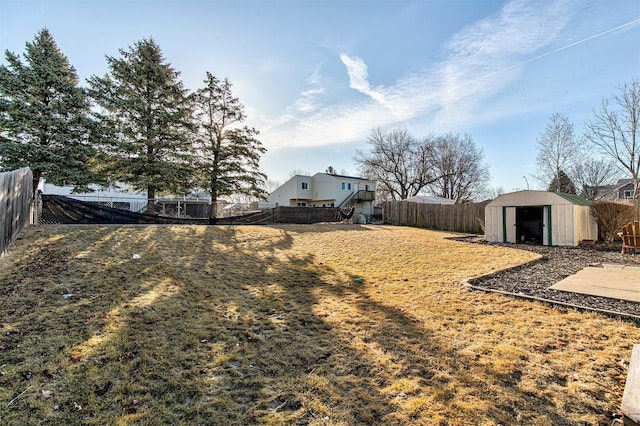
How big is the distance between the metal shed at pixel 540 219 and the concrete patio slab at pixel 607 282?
482cm

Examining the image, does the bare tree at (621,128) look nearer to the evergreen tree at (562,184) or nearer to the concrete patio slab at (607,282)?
the evergreen tree at (562,184)

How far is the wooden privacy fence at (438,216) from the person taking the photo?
58.8 feet

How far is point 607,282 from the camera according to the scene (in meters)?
5.91

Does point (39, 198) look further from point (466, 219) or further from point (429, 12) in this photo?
point (466, 219)

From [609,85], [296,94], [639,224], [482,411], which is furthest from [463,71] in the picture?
[609,85]

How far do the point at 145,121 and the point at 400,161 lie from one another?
26.7 metres

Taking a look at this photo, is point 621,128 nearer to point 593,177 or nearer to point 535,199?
point 593,177

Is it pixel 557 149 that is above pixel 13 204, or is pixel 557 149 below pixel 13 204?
above

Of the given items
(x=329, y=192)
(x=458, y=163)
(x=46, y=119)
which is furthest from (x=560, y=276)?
(x=458, y=163)

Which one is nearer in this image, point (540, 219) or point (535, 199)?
point (535, 199)

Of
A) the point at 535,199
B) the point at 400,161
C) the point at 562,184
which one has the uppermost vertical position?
the point at 400,161

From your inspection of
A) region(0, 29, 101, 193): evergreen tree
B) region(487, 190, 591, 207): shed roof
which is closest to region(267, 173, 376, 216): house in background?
region(487, 190, 591, 207): shed roof

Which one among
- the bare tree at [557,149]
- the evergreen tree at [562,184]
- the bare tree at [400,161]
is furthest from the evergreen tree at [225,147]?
the evergreen tree at [562,184]

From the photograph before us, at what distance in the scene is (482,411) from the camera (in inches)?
92.5
